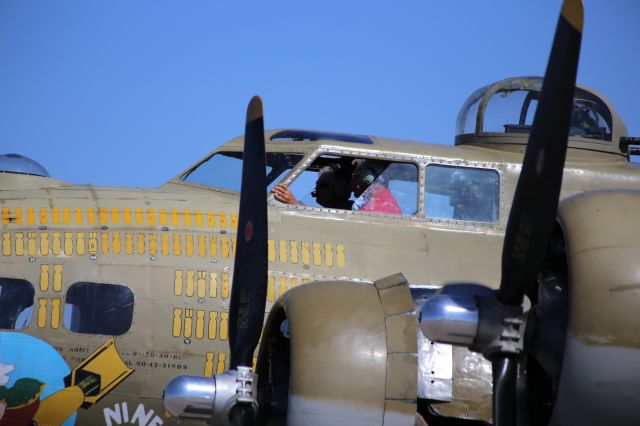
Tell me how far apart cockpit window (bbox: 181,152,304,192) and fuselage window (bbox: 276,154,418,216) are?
278 millimetres

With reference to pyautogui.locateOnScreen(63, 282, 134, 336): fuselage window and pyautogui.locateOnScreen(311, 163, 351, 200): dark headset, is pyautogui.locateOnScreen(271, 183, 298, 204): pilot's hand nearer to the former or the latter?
pyautogui.locateOnScreen(311, 163, 351, 200): dark headset

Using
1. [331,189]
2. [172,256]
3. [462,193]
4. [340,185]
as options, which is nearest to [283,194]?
[331,189]

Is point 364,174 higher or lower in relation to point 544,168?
lower

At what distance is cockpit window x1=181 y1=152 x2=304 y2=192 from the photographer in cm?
1121

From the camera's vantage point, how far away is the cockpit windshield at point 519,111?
1173 cm

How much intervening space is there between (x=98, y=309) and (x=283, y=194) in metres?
2.38

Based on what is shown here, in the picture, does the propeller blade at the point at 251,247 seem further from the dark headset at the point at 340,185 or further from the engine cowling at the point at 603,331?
the dark headset at the point at 340,185

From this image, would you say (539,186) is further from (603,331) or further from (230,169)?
(230,169)

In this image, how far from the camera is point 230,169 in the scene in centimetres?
1148

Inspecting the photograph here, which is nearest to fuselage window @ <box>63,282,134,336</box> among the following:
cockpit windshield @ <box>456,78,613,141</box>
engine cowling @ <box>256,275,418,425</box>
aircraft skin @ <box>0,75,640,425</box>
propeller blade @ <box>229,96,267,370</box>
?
aircraft skin @ <box>0,75,640,425</box>

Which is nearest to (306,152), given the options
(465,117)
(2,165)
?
(465,117)

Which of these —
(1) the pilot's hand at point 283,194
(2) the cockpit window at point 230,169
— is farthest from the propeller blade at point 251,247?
(2) the cockpit window at point 230,169

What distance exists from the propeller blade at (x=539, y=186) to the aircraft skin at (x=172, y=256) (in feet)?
13.2

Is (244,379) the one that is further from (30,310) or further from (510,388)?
(30,310)
